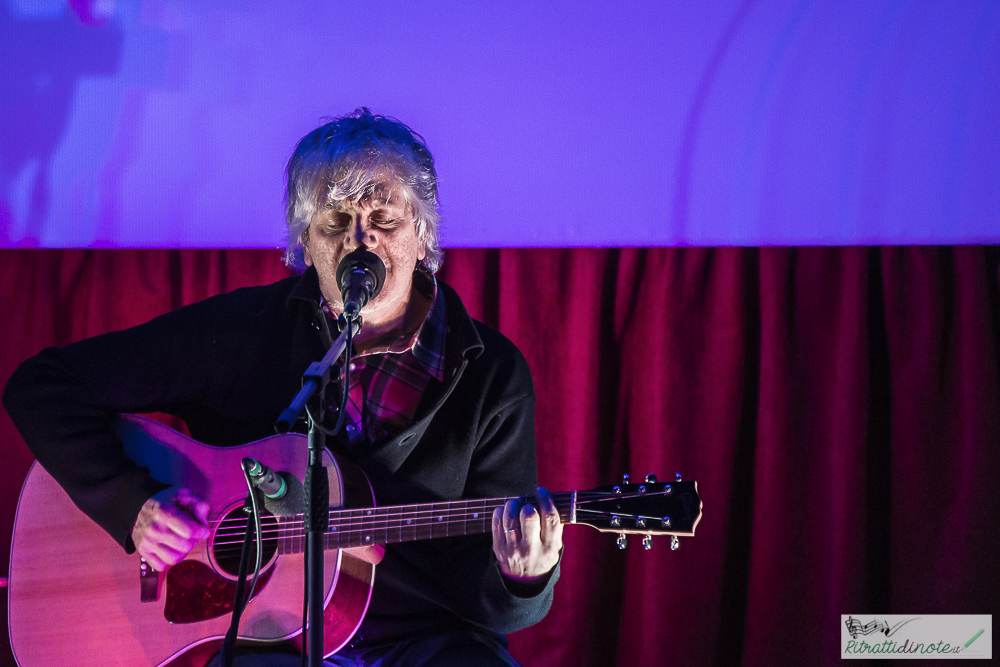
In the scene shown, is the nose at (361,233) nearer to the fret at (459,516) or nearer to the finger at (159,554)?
the fret at (459,516)

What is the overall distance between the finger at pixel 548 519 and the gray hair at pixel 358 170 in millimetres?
877

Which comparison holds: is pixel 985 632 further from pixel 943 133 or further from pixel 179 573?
pixel 179 573

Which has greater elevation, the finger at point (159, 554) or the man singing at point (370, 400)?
the man singing at point (370, 400)

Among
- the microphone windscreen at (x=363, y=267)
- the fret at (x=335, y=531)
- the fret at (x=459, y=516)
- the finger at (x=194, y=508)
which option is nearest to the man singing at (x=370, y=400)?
the finger at (x=194, y=508)

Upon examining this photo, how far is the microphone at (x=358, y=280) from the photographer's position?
4.38 feet

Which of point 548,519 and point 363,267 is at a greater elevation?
point 363,267

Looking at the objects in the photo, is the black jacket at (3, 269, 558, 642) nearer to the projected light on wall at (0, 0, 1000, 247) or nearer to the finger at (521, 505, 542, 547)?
the finger at (521, 505, 542, 547)

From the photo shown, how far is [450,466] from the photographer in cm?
205

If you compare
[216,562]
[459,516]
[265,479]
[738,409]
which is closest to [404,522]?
[459,516]

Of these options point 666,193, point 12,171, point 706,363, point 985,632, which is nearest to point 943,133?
point 666,193

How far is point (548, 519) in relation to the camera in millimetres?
1754

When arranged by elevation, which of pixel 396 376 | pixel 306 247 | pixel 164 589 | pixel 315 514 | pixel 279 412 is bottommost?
pixel 164 589

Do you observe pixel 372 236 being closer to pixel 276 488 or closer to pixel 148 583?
pixel 276 488

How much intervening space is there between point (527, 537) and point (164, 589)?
36.8 inches
